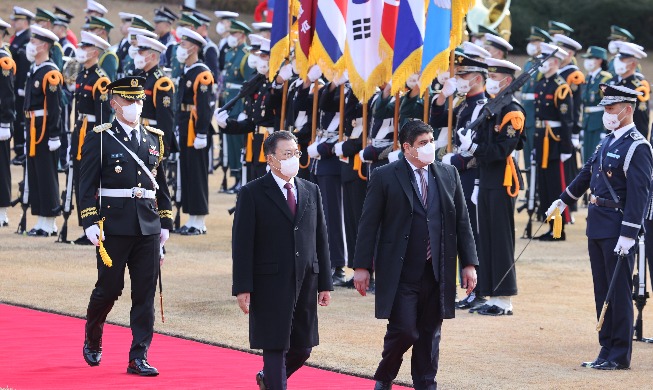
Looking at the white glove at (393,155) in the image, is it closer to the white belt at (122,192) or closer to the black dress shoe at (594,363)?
the black dress shoe at (594,363)

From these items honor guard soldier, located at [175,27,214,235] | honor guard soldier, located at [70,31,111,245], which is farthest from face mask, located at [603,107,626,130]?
honor guard soldier, located at [175,27,214,235]

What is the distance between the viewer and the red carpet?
949 cm

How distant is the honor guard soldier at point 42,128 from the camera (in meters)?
16.4

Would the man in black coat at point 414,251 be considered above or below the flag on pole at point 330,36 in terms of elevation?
below

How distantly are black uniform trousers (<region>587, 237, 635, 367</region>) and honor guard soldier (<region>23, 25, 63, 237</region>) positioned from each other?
7.56 meters

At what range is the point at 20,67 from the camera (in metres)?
20.9

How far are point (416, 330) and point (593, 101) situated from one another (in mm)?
13502

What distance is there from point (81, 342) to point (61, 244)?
569 centimetres

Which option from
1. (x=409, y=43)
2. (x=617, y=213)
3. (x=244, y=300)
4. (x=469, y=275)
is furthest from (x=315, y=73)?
(x=244, y=300)

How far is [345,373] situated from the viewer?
10.1 metres

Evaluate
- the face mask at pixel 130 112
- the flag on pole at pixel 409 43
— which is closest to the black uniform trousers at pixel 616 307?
the flag on pole at pixel 409 43

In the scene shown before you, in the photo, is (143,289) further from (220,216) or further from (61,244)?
(220,216)

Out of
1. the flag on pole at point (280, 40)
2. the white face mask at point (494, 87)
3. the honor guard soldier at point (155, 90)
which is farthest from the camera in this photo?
the honor guard soldier at point (155, 90)

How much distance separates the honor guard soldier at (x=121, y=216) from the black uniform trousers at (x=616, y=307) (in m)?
3.02
